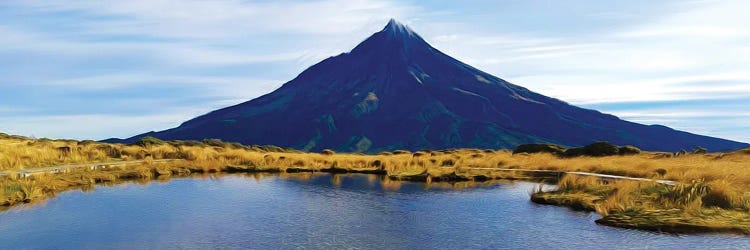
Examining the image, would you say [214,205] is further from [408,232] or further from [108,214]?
[408,232]

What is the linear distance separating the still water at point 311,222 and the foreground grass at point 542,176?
1362 millimetres

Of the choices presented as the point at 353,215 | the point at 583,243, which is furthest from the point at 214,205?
the point at 583,243

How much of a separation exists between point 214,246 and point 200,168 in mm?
30209

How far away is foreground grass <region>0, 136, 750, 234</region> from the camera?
22975 mm

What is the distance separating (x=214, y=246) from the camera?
18.9 metres

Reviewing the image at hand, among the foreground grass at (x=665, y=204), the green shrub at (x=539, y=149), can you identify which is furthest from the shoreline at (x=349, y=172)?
the green shrub at (x=539, y=149)

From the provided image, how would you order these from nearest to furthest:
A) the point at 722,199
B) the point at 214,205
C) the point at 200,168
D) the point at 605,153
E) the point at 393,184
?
1. the point at 722,199
2. the point at 214,205
3. the point at 393,184
4. the point at 200,168
5. the point at 605,153

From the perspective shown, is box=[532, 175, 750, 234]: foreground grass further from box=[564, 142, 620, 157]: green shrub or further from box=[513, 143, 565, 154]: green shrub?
box=[513, 143, 565, 154]: green shrub

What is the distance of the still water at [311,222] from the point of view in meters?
19.4

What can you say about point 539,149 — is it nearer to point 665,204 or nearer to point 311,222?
point 665,204

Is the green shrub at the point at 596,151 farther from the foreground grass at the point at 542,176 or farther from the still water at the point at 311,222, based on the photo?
the still water at the point at 311,222

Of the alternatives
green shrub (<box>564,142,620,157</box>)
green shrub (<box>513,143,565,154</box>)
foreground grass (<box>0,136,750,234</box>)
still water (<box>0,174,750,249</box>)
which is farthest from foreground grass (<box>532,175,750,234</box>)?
green shrub (<box>513,143,565,154</box>)

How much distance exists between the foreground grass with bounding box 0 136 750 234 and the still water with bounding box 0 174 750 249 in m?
1.36

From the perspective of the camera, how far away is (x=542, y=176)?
42.8 m
